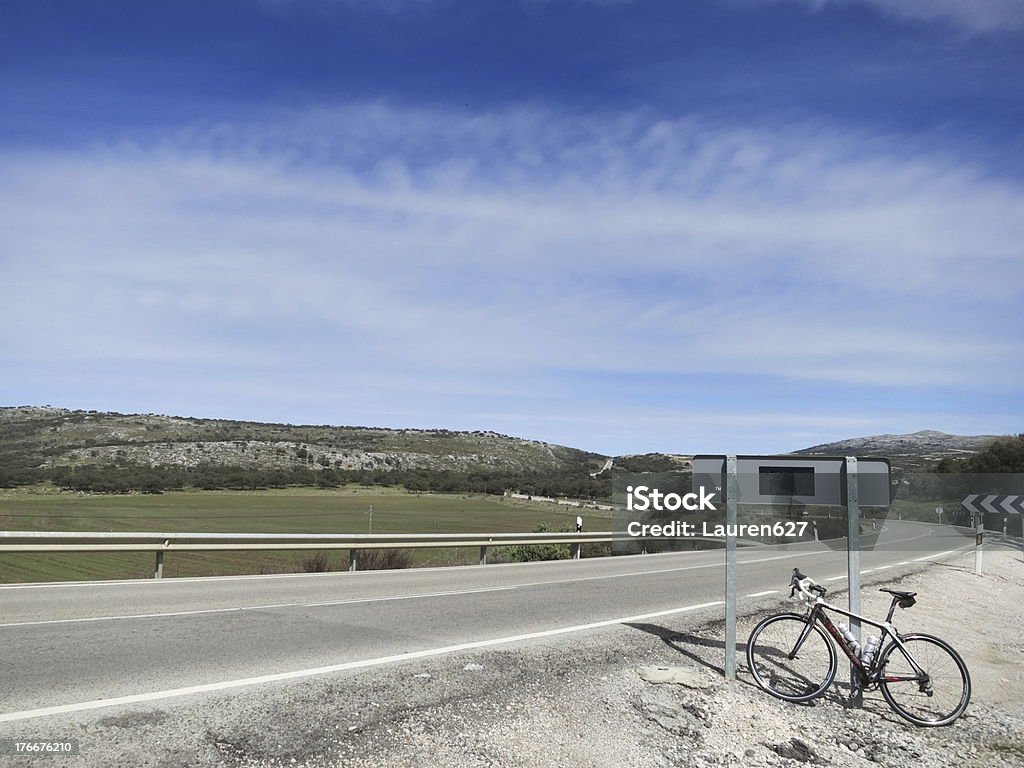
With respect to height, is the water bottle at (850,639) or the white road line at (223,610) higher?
the water bottle at (850,639)

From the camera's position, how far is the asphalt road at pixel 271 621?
22.4 feet

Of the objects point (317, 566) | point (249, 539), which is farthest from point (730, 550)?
point (249, 539)

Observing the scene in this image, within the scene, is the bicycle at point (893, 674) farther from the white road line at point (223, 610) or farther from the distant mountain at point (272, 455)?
the distant mountain at point (272, 455)

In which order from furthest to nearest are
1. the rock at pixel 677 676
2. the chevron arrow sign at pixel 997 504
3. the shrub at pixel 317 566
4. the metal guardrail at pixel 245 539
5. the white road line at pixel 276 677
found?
the chevron arrow sign at pixel 997 504 → the shrub at pixel 317 566 → the metal guardrail at pixel 245 539 → the rock at pixel 677 676 → the white road line at pixel 276 677

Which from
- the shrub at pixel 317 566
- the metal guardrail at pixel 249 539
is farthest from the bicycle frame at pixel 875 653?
the shrub at pixel 317 566

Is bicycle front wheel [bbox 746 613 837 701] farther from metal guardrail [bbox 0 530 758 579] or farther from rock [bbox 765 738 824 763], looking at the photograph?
metal guardrail [bbox 0 530 758 579]

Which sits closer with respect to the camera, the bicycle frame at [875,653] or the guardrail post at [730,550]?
the bicycle frame at [875,653]

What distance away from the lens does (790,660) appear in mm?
8492

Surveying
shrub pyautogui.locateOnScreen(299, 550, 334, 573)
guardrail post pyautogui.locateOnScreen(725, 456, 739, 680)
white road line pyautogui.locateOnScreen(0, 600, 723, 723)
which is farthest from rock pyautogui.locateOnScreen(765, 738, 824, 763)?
shrub pyautogui.locateOnScreen(299, 550, 334, 573)

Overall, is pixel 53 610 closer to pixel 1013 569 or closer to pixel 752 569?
pixel 752 569

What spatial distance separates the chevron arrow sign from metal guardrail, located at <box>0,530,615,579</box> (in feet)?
40.2

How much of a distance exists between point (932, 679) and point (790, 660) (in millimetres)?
1561

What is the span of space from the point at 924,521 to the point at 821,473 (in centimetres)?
7401

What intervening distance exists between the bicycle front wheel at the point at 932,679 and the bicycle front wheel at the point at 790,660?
1.84ft
